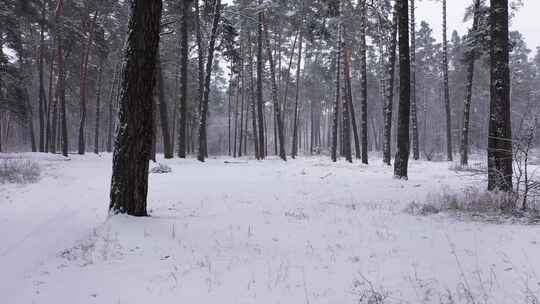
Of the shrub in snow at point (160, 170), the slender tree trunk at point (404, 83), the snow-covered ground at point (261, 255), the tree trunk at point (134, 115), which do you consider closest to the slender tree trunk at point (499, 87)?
the snow-covered ground at point (261, 255)

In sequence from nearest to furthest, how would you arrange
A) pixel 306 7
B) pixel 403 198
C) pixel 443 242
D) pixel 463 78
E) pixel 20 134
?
1. pixel 443 242
2. pixel 403 198
3. pixel 306 7
4. pixel 463 78
5. pixel 20 134

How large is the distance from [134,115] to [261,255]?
306cm

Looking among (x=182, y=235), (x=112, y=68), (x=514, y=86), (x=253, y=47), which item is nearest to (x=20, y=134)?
(x=112, y=68)

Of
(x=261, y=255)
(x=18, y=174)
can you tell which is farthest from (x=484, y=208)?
(x=18, y=174)

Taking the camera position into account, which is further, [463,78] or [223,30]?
[463,78]

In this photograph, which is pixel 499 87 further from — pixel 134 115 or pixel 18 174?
pixel 18 174

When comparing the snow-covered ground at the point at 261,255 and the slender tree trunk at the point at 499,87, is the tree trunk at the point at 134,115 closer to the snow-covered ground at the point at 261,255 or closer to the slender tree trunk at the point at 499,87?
the snow-covered ground at the point at 261,255

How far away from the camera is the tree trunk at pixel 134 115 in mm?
5773

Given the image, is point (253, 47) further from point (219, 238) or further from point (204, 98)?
point (219, 238)

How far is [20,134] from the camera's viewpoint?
5306cm

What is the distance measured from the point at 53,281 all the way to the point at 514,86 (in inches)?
2072

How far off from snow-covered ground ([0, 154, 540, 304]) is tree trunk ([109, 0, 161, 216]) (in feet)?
1.56

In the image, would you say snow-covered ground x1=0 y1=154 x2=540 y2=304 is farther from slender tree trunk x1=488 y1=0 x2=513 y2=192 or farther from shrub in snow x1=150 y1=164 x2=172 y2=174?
shrub in snow x1=150 y1=164 x2=172 y2=174

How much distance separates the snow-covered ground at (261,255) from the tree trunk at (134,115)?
0.48 metres
